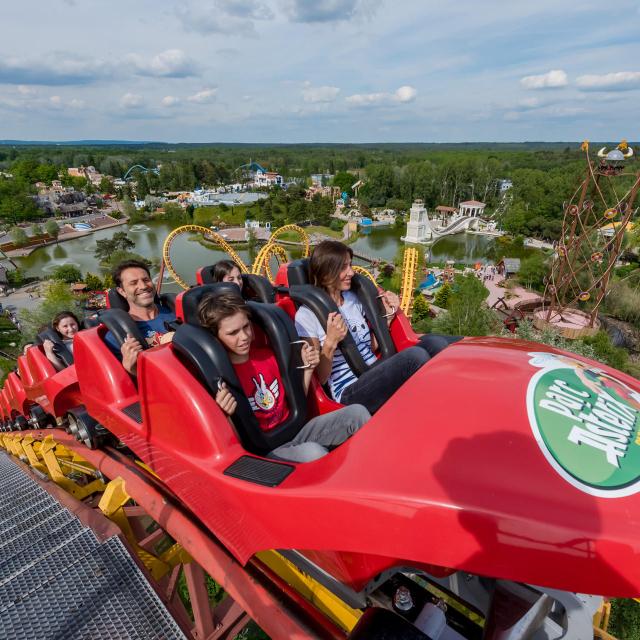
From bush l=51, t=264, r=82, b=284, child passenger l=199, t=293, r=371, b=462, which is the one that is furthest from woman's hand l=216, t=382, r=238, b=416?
bush l=51, t=264, r=82, b=284

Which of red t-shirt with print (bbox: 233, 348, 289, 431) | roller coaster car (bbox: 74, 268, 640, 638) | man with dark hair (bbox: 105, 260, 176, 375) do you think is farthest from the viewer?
man with dark hair (bbox: 105, 260, 176, 375)

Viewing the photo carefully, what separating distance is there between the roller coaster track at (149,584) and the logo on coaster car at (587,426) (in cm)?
98

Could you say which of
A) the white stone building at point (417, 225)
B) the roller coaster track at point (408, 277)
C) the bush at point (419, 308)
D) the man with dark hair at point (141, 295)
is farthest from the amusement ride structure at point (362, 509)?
the white stone building at point (417, 225)

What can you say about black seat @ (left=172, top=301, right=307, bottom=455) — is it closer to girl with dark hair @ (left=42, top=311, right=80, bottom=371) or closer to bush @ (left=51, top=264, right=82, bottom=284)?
girl with dark hair @ (left=42, top=311, right=80, bottom=371)

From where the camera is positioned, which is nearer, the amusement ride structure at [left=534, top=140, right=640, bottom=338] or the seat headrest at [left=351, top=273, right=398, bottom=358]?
the seat headrest at [left=351, top=273, right=398, bottom=358]

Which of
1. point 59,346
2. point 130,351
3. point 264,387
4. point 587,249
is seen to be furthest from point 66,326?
point 587,249

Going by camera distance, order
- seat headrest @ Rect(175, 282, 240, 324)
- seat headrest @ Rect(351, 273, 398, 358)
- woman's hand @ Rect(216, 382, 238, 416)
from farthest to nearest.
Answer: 1. seat headrest @ Rect(351, 273, 398, 358)
2. seat headrest @ Rect(175, 282, 240, 324)
3. woman's hand @ Rect(216, 382, 238, 416)

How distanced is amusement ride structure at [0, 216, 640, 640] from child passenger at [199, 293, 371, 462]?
0.05 m

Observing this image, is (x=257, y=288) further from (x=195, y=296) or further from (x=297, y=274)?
(x=195, y=296)

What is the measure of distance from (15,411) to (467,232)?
42.8 meters

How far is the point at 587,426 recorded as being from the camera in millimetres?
1086

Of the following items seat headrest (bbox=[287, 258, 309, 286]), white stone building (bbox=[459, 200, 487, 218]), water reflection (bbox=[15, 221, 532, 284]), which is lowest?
water reflection (bbox=[15, 221, 532, 284])

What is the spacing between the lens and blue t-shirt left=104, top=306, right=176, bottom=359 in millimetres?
2273

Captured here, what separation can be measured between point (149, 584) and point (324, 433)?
2.87 ft
